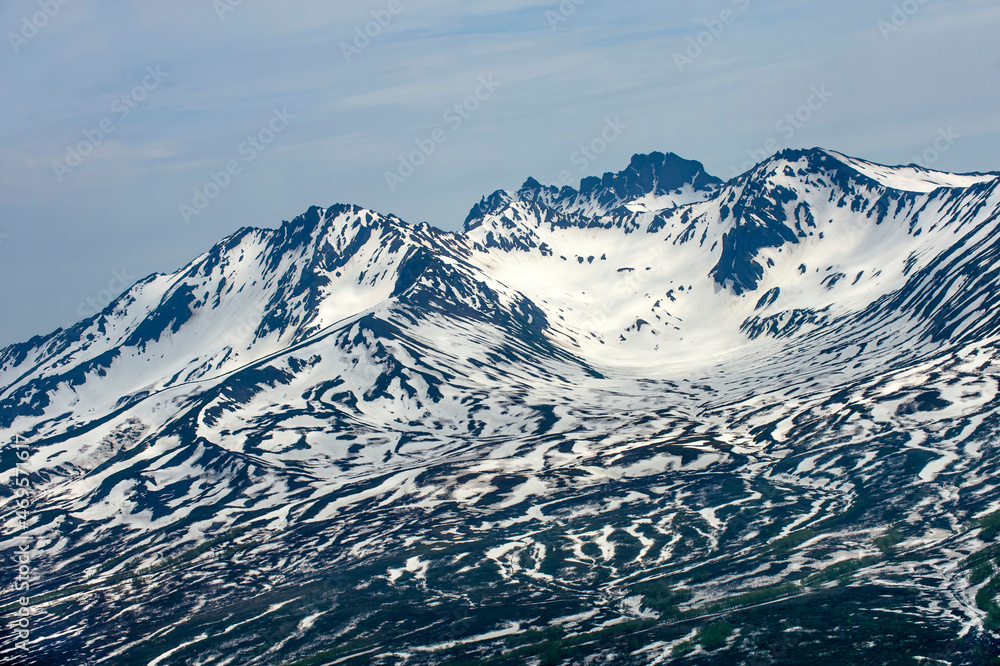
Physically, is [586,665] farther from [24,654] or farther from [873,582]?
[24,654]

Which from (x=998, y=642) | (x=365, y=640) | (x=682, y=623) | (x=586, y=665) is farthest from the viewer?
(x=365, y=640)

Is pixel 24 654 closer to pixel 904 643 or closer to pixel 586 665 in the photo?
pixel 586 665

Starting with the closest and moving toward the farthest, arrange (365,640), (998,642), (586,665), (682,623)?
1. (998,642)
2. (586,665)
3. (682,623)
4. (365,640)

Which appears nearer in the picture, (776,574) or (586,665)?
(586,665)

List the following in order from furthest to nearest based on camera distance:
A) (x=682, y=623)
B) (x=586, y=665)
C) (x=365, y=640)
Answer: (x=365, y=640), (x=682, y=623), (x=586, y=665)

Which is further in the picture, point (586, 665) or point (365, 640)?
point (365, 640)

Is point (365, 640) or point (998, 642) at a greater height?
point (365, 640)

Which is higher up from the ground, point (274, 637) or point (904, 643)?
point (274, 637)

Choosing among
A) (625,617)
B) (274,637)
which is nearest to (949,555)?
(625,617)

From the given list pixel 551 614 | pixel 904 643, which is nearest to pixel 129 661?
pixel 551 614
